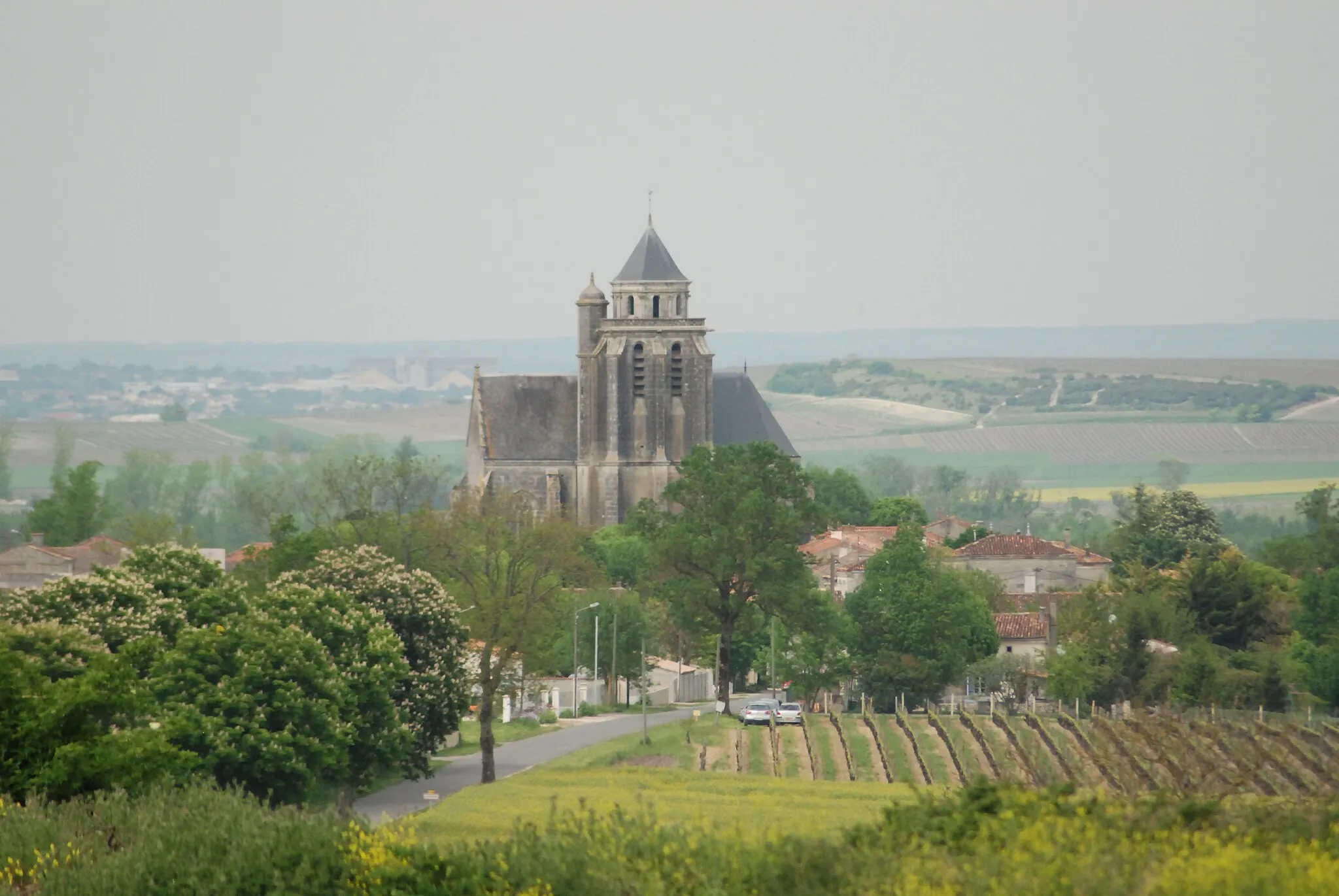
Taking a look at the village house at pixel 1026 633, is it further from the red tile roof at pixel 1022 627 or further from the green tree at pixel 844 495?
the green tree at pixel 844 495

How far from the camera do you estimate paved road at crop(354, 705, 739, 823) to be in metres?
51.1

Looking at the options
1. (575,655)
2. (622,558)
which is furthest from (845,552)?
(575,655)

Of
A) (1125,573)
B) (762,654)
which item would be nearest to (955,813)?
(762,654)

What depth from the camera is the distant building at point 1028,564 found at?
11288 cm

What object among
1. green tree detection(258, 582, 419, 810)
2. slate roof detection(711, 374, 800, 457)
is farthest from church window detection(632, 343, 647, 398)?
green tree detection(258, 582, 419, 810)

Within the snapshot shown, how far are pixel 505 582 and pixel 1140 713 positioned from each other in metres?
16.2

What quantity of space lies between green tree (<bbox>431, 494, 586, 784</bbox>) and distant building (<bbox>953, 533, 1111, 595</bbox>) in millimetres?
37672

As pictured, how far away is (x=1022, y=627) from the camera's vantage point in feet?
284

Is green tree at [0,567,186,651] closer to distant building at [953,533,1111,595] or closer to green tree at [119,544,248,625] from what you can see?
green tree at [119,544,248,625]

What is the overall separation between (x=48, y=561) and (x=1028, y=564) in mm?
43578

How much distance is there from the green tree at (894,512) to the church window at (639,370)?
18.9 m

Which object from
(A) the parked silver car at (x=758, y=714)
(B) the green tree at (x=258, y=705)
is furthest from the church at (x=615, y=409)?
(B) the green tree at (x=258, y=705)

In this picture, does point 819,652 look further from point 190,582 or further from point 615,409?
point 615,409

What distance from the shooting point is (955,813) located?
89.3 ft
